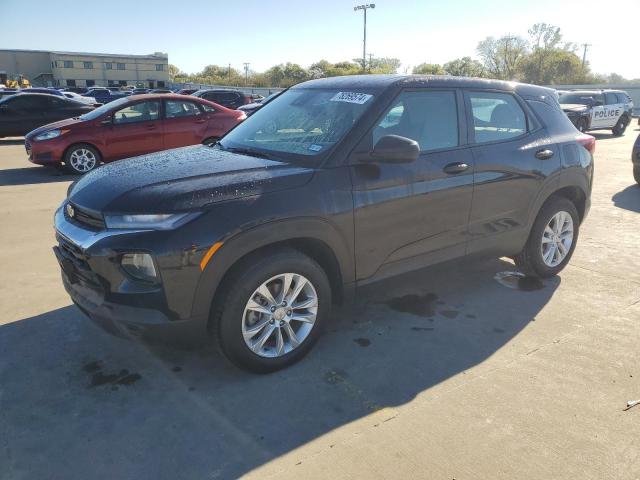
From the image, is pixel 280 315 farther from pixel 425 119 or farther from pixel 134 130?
pixel 134 130

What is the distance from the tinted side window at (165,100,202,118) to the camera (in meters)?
10.2

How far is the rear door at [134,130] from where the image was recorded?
9.88 metres

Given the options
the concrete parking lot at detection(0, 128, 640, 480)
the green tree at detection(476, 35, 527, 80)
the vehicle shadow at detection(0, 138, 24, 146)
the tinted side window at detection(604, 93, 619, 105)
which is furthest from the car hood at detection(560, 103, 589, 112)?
the green tree at detection(476, 35, 527, 80)

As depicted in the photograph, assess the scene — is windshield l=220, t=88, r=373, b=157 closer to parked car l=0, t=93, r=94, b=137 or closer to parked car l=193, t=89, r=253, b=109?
parked car l=0, t=93, r=94, b=137

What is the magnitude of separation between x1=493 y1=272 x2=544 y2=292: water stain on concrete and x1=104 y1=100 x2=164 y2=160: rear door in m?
7.51

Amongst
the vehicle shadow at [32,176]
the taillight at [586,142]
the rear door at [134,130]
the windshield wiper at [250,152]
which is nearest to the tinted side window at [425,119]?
the windshield wiper at [250,152]

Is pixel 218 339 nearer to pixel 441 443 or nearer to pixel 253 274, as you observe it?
pixel 253 274

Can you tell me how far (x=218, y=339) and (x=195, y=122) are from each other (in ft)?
27.0

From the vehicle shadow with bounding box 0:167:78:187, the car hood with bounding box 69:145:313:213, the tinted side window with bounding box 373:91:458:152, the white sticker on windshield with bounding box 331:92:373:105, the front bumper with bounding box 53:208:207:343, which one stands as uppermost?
the white sticker on windshield with bounding box 331:92:373:105

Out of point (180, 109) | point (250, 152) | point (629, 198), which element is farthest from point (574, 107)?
point (250, 152)

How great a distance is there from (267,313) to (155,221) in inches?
33.4

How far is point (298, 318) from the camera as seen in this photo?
3189 millimetres

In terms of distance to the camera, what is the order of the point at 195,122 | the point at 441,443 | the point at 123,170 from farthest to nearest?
the point at 195,122 < the point at 123,170 < the point at 441,443

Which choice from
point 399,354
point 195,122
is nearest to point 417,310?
point 399,354
